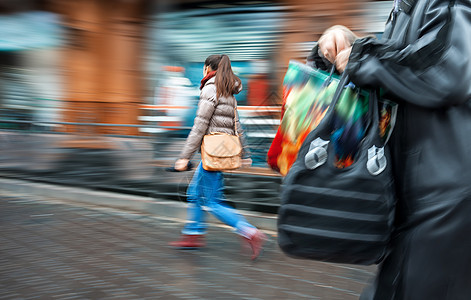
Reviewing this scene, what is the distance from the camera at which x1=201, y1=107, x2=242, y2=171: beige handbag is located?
4.54 meters

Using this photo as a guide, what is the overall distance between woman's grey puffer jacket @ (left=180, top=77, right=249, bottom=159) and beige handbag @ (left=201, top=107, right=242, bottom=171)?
6cm

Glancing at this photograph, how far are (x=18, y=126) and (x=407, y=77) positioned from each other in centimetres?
762

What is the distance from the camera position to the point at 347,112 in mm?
1546

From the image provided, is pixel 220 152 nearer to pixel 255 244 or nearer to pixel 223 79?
pixel 223 79

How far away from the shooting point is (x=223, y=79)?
4.66 metres

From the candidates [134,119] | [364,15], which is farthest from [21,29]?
[364,15]

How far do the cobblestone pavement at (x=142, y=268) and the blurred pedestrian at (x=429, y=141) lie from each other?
2.29 metres

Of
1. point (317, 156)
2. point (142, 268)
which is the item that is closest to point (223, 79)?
point (142, 268)

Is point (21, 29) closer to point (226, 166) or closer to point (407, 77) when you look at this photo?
point (226, 166)

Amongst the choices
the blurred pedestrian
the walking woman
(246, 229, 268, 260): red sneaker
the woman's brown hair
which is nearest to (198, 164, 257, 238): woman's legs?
the walking woman

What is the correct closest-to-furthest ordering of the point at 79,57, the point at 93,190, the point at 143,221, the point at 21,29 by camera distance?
the point at 143,221 < the point at 93,190 < the point at 79,57 < the point at 21,29

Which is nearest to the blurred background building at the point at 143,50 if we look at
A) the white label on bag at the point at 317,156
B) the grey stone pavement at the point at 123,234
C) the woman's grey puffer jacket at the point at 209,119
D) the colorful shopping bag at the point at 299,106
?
the grey stone pavement at the point at 123,234

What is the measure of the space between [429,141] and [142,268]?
3158 millimetres

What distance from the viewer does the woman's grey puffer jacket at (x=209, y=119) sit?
460 centimetres
